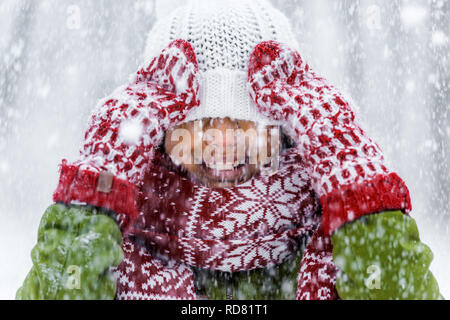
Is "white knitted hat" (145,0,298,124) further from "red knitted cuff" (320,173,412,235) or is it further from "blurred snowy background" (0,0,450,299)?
"blurred snowy background" (0,0,450,299)

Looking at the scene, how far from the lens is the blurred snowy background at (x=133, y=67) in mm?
Answer: 1655

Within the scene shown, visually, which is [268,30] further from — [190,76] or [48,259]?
[48,259]

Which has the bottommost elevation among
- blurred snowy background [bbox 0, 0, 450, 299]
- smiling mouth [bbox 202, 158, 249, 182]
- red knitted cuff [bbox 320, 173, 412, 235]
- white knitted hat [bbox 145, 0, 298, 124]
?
red knitted cuff [bbox 320, 173, 412, 235]

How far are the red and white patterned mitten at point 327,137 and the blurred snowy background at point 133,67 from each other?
88 cm

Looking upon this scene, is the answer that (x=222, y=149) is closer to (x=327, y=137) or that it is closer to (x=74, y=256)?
(x=327, y=137)

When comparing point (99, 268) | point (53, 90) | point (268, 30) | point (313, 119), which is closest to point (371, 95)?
point (268, 30)

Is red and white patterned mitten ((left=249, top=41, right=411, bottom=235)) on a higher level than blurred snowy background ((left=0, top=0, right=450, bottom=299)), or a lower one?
lower

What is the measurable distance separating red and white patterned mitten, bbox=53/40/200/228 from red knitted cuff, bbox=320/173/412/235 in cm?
31

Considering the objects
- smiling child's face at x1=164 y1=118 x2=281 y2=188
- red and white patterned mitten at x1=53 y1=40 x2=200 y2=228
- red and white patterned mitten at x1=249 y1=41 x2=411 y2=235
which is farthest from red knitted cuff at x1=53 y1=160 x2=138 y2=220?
red and white patterned mitten at x1=249 y1=41 x2=411 y2=235

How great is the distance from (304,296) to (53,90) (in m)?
1.30

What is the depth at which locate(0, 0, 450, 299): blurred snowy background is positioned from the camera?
5.43 feet

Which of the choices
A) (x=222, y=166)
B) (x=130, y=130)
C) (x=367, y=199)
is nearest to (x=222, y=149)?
(x=222, y=166)

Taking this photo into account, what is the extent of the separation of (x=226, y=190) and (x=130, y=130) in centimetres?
22

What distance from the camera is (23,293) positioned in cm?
70
